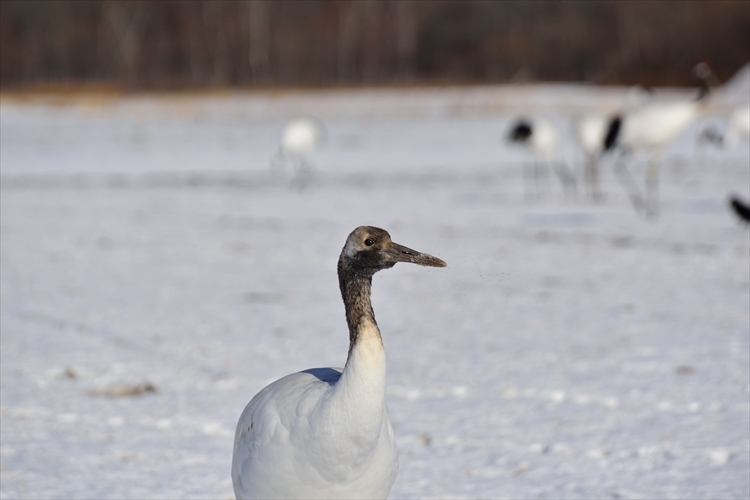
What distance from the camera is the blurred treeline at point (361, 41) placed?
38.8 m

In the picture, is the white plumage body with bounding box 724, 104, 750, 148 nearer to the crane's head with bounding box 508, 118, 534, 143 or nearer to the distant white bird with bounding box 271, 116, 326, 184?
the crane's head with bounding box 508, 118, 534, 143

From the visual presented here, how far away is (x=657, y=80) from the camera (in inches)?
1431

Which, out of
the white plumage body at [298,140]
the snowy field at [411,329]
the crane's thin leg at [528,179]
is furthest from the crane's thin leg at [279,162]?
the crane's thin leg at [528,179]

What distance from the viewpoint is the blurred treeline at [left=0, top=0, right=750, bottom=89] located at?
3884 centimetres

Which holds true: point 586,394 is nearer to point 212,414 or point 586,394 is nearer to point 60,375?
point 212,414

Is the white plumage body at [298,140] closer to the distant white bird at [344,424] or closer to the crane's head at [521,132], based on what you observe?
the crane's head at [521,132]

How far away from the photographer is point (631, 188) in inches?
565

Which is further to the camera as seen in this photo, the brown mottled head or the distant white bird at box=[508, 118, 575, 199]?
the distant white bird at box=[508, 118, 575, 199]

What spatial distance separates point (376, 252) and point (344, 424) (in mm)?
506

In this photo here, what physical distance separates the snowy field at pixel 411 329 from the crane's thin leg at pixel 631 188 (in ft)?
1.09

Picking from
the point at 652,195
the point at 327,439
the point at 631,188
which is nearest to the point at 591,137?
the point at 631,188

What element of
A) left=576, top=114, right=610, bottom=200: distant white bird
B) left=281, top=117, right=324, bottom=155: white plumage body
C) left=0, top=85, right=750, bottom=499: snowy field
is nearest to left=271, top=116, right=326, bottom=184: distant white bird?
left=281, top=117, right=324, bottom=155: white plumage body

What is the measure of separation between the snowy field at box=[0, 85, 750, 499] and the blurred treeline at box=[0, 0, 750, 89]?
24.4 m

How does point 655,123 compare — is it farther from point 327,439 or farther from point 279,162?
point 327,439
